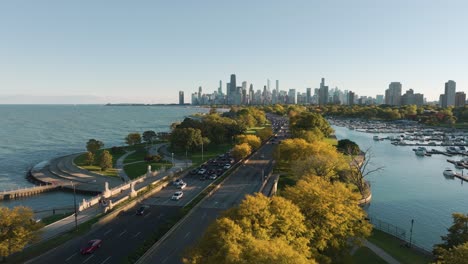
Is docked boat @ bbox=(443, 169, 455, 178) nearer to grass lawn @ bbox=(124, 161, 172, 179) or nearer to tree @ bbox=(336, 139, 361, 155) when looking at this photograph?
tree @ bbox=(336, 139, 361, 155)

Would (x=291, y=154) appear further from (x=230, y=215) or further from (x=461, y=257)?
(x=461, y=257)

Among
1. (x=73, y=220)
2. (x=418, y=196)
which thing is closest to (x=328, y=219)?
(x=73, y=220)

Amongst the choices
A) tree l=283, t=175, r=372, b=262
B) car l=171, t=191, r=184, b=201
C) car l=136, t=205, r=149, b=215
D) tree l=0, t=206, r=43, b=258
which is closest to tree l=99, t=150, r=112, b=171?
car l=171, t=191, r=184, b=201

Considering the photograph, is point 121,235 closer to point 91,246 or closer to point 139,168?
point 91,246

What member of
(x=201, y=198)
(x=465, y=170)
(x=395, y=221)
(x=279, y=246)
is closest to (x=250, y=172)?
(x=201, y=198)

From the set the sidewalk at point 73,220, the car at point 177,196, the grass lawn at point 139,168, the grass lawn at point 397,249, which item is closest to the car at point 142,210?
the car at point 177,196

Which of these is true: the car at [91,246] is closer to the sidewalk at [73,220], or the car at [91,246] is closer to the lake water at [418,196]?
the sidewalk at [73,220]

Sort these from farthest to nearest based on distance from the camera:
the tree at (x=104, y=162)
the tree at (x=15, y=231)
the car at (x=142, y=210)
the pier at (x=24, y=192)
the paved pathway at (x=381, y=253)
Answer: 1. the tree at (x=104, y=162)
2. the pier at (x=24, y=192)
3. the car at (x=142, y=210)
4. the paved pathway at (x=381, y=253)
5. the tree at (x=15, y=231)
